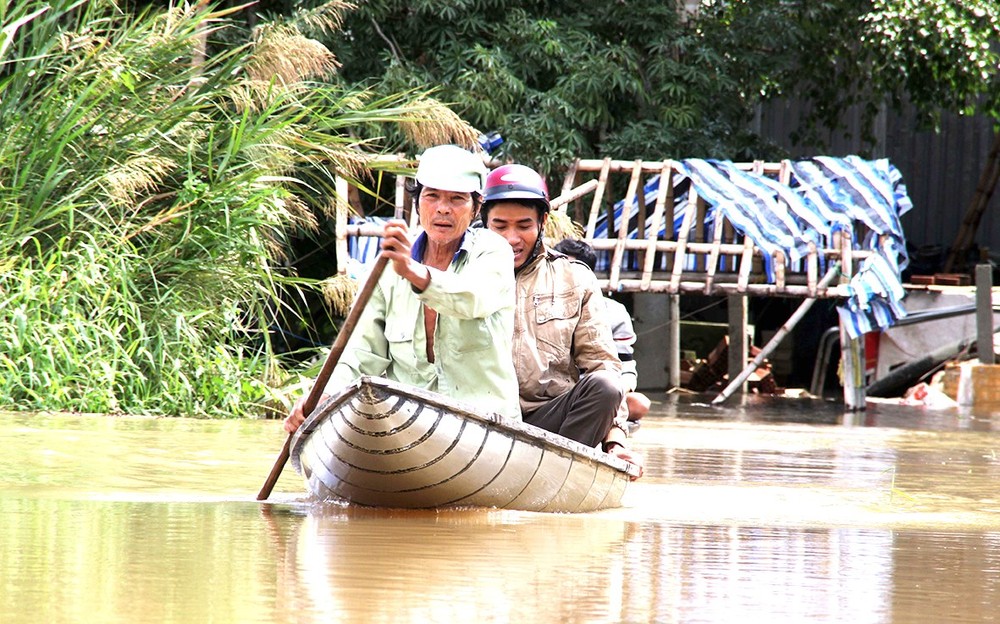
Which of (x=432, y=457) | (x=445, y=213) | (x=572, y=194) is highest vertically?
(x=572, y=194)

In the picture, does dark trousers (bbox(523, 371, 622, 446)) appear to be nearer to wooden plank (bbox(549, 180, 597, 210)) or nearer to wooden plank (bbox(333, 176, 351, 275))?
wooden plank (bbox(333, 176, 351, 275))

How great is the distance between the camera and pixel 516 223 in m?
5.90

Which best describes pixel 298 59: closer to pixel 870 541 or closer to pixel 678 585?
pixel 870 541

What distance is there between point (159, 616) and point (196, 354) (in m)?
6.17

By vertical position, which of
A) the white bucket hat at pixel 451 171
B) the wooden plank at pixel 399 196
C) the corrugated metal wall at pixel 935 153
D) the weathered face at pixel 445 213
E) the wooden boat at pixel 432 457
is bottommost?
the wooden boat at pixel 432 457

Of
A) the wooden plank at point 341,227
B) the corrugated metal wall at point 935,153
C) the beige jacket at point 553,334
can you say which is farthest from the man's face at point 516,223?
the corrugated metal wall at point 935,153

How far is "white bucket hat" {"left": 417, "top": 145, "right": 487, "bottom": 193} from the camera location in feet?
16.6

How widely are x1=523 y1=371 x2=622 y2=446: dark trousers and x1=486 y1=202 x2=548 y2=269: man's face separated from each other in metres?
0.60

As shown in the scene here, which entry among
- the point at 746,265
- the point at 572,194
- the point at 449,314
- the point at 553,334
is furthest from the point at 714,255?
the point at 449,314

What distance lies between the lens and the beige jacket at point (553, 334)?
5922 millimetres

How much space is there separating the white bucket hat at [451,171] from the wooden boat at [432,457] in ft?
2.52

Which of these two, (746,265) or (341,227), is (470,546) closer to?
(341,227)

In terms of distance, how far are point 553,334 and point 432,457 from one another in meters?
1.22

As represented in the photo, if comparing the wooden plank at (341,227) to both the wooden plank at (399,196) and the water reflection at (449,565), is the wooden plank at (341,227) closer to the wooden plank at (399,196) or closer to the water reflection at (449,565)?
the wooden plank at (399,196)
